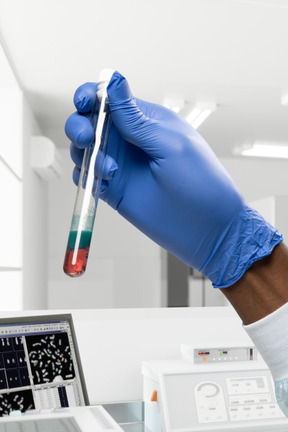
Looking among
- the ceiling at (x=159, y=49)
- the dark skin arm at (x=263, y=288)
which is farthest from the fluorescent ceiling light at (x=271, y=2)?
the dark skin arm at (x=263, y=288)

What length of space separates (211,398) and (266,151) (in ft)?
14.0

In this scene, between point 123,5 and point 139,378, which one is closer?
point 139,378

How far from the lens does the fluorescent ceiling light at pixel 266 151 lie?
4841 millimetres

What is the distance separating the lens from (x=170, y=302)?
4844mm

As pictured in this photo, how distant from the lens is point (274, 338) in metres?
0.71

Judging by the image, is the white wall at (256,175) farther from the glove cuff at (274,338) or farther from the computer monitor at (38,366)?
the glove cuff at (274,338)

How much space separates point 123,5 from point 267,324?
2.00 meters

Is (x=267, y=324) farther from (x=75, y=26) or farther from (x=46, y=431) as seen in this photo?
(x=75, y=26)

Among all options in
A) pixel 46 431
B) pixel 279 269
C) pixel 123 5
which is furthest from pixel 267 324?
pixel 123 5

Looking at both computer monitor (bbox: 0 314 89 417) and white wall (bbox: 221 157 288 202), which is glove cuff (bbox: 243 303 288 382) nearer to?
computer monitor (bbox: 0 314 89 417)

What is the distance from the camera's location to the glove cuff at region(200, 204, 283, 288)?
0.72 m

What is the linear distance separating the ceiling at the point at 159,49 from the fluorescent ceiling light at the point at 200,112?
0.08 m

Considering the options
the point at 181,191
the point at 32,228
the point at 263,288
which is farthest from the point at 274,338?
the point at 32,228

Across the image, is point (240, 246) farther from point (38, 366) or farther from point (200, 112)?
point (200, 112)
